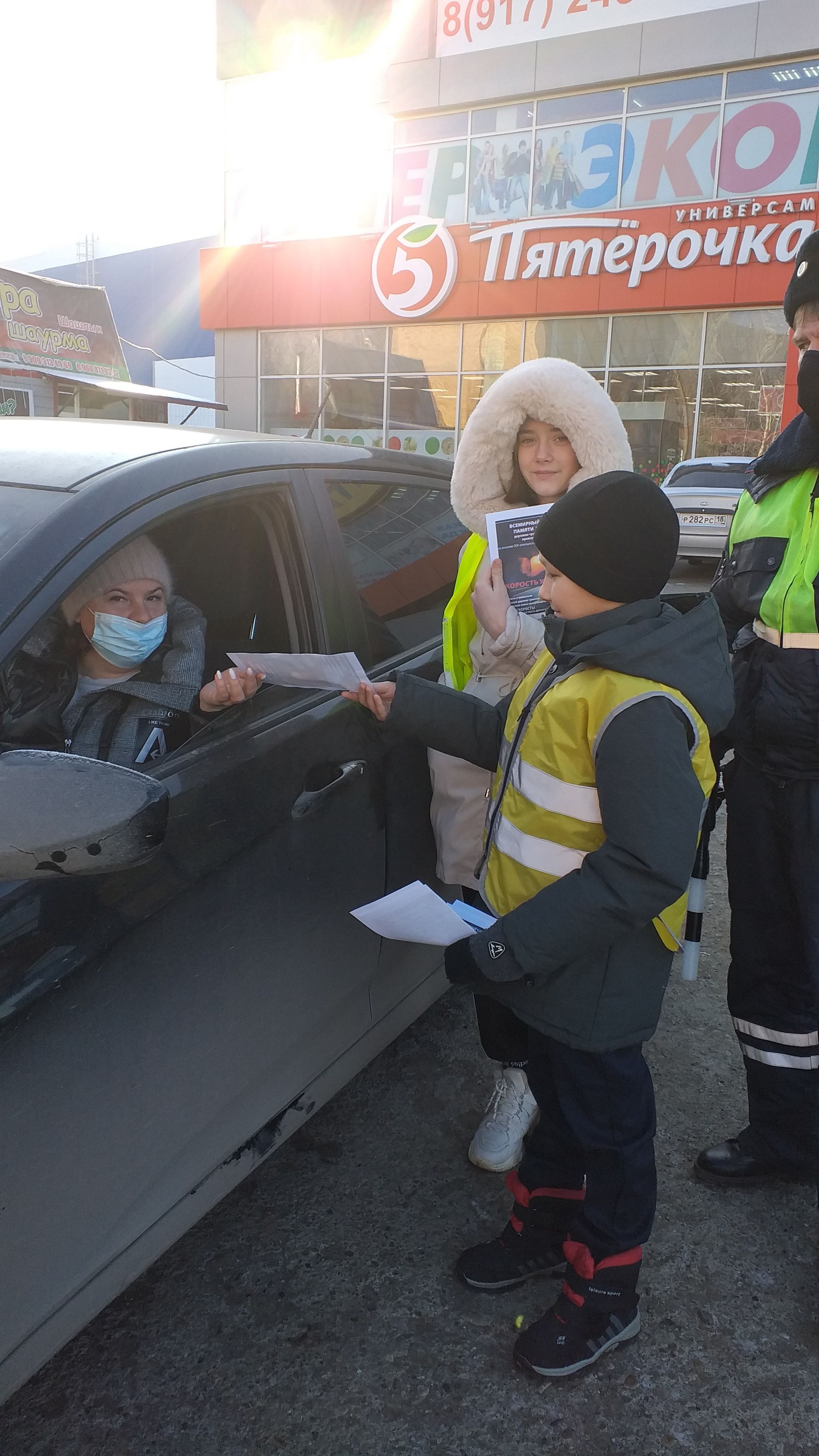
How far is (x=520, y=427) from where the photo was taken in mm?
2309

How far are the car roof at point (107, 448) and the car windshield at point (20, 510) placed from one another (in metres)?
0.02

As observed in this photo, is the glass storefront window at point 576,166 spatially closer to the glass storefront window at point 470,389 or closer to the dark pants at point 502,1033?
the glass storefront window at point 470,389

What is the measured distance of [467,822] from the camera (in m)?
2.36

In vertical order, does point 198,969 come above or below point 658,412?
below

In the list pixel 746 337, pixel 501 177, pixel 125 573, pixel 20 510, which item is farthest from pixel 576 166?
pixel 20 510

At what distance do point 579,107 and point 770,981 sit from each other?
1995cm

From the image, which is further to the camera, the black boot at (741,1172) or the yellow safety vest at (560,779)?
the black boot at (741,1172)

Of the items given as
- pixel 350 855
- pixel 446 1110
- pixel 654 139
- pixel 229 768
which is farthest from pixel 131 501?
pixel 654 139

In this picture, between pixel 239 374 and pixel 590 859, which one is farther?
pixel 239 374

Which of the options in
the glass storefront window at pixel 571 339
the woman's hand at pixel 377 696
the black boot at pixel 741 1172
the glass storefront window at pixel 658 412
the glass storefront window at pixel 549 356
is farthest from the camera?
the glass storefront window at pixel 571 339

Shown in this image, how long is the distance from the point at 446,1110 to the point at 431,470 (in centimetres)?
178

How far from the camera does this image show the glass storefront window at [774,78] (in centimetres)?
1689

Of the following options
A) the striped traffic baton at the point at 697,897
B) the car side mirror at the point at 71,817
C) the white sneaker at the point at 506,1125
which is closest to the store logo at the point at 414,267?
the striped traffic baton at the point at 697,897

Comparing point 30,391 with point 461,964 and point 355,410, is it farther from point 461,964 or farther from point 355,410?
point 461,964
